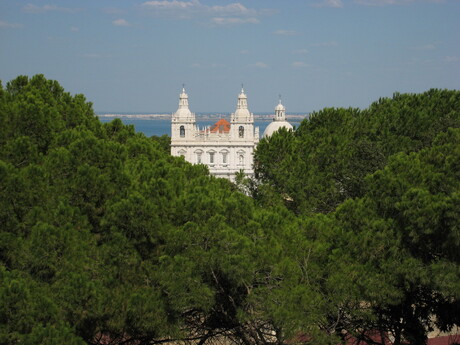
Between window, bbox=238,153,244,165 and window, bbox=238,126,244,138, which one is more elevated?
window, bbox=238,126,244,138

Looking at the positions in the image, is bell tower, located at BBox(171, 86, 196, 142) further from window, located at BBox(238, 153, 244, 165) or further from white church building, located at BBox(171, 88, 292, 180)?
window, located at BBox(238, 153, 244, 165)

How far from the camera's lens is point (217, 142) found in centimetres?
7219

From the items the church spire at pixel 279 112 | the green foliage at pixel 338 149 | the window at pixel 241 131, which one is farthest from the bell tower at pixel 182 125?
the green foliage at pixel 338 149

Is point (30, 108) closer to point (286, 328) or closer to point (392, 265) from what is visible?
point (286, 328)

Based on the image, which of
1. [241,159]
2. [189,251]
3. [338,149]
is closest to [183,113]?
[241,159]

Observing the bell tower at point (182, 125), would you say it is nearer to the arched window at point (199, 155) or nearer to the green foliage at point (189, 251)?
the arched window at point (199, 155)

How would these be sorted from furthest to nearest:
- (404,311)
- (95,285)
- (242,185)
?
(242,185)
(404,311)
(95,285)

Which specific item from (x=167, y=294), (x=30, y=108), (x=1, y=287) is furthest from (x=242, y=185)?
(x=1, y=287)

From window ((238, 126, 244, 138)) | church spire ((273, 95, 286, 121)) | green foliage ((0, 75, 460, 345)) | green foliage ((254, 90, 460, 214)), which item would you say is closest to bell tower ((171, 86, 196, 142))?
window ((238, 126, 244, 138))

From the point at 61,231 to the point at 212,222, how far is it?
9.88 feet

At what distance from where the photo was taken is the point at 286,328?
13375 mm

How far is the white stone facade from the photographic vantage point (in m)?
71.4

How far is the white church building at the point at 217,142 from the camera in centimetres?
7144

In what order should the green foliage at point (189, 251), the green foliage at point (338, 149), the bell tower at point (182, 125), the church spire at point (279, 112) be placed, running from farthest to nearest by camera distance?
the church spire at point (279, 112)
the bell tower at point (182, 125)
the green foliage at point (338, 149)
the green foliage at point (189, 251)
